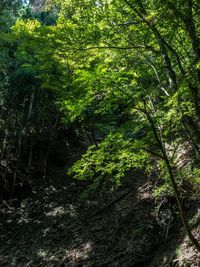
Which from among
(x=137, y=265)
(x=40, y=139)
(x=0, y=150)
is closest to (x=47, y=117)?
(x=40, y=139)

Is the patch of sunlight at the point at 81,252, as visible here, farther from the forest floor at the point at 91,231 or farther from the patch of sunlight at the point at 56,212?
the patch of sunlight at the point at 56,212

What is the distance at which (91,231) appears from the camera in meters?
7.86

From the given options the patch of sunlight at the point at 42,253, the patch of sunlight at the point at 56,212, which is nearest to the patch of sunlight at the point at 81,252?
the patch of sunlight at the point at 42,253

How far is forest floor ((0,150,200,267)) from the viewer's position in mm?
6289

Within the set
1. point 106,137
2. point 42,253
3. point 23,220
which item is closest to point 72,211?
point 23,220

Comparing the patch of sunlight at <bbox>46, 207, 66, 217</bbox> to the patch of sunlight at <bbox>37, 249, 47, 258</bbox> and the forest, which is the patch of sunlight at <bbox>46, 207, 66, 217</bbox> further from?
the patch of sunlight at <bbox>37, 249, 47, 258</bbox>

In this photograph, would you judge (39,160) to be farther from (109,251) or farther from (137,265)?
(137,265)

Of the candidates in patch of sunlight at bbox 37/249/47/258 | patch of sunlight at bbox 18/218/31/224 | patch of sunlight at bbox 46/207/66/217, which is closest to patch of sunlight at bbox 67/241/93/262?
patch of sunlight at bbox 37/249/47/258

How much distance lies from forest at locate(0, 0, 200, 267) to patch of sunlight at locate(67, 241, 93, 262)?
0.03m

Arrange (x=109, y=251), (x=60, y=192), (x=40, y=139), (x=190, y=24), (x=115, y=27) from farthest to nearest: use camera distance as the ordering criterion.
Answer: (x=40, y=139) → (x=60, y=192) → (x=109, y=251) → (x=115, y=27) → (x=190, y=24)

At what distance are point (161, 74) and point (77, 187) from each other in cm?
672

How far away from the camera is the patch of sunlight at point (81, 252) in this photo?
693cm

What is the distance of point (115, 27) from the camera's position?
5.11 metres

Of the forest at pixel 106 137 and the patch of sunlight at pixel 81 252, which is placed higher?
the forest at pixel 106 137
